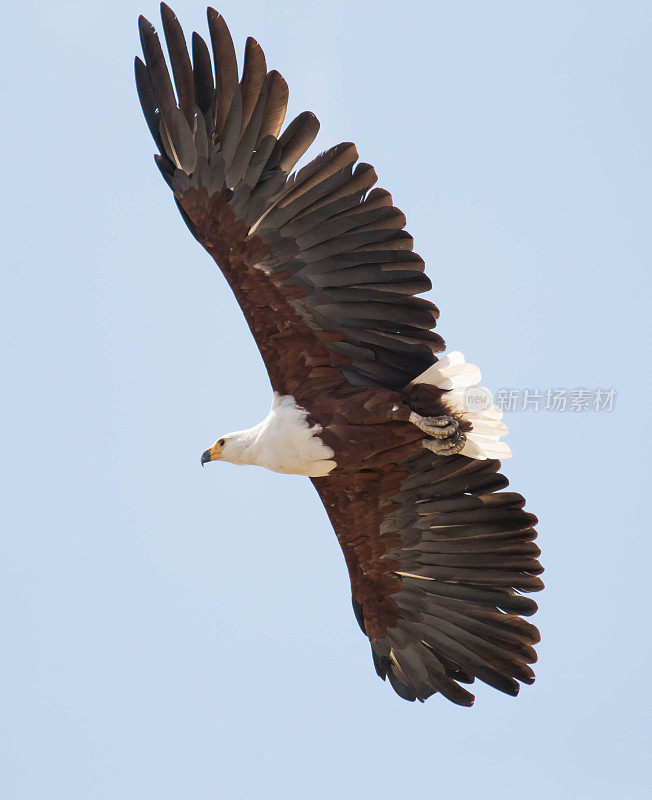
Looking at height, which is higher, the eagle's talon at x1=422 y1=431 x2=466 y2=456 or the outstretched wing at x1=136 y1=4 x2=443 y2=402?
the outstretched wing at x1=136 y1=4 x2=443 y2=402

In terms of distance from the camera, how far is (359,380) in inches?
369

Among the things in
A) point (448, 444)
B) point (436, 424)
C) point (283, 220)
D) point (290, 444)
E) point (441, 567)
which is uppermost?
point (283, 220)

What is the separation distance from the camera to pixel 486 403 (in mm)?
9359

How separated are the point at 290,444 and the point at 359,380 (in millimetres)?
691

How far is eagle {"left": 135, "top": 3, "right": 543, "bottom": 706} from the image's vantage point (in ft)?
28.6

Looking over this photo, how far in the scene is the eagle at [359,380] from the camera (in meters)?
8.73

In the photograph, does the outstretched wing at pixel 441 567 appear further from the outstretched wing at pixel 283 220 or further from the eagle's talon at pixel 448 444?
the outstretched wing at pixel 283 220

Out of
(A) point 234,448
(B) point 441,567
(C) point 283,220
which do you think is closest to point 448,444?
(B) point 441,567

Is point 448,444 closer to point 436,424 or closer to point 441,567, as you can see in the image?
point 436,424

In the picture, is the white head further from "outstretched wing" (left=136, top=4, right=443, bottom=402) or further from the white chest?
"outstretched wing" (left=136, top=4, right=443, bottom=402)

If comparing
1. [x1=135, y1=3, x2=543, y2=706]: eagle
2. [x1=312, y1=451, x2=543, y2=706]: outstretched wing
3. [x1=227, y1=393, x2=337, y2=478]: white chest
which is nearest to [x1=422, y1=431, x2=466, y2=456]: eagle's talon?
[x1=135, y1=3, x2=543, y2=706]: eagle

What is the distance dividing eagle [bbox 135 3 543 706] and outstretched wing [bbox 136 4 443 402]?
1cm

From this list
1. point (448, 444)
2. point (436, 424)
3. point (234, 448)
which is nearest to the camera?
point (436, 424)

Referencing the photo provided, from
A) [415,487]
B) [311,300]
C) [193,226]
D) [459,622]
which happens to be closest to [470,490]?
[415,487]
